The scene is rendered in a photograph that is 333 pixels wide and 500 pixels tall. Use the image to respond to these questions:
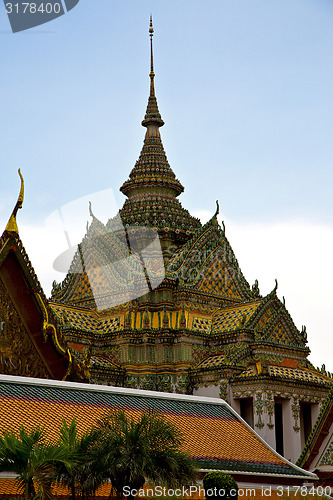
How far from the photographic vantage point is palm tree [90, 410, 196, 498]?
11492 millimetres

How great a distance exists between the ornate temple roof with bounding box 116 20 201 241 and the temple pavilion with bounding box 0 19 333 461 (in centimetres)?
5

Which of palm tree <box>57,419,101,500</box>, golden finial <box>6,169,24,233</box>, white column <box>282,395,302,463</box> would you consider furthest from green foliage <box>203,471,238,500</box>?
white column <box>282,395,302,463</box>

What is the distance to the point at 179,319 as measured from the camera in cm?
2814

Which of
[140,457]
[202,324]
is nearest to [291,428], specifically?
[202,324]

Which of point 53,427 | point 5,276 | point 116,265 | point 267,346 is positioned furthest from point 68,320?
point 53,427

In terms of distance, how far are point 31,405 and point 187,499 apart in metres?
3.54

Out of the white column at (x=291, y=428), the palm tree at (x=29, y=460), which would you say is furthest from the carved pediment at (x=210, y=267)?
the palm tree at (x=29, y=460)

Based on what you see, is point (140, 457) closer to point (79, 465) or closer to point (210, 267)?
point (79, 465)

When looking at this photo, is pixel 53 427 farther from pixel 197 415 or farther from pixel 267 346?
pixel 267 346

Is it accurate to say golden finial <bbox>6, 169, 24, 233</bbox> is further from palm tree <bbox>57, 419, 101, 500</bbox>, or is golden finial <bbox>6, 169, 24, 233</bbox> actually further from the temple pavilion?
palm tree <bbox>57, 419, 101, 500</bbox>

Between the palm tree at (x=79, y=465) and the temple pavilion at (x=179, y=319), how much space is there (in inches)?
487

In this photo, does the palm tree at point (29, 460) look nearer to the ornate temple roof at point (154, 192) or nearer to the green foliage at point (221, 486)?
the green foliage at point (221, 486)

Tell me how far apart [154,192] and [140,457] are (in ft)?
73.1

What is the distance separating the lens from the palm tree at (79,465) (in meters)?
11.4
